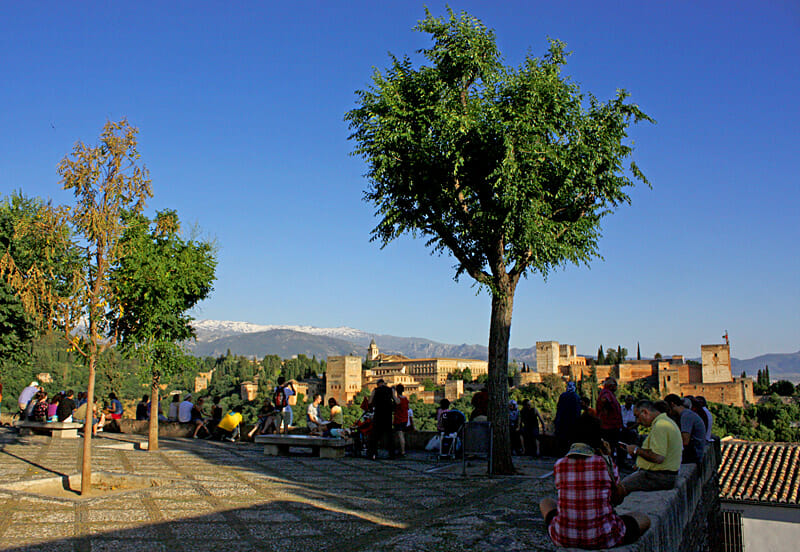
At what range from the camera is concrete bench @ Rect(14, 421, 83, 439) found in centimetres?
1514

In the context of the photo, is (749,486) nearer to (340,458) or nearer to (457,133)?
(340,458)

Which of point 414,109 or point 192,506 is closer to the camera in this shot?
point 192,506

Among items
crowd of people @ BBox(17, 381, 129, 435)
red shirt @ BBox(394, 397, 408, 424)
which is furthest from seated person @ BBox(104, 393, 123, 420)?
red shirt @ BBox(394, 397, 408, 424)

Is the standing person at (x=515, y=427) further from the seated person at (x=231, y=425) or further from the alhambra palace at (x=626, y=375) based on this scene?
the alhambra palace at (x=626, y=375)

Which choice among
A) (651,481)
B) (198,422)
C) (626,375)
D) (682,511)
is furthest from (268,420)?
(626,375)

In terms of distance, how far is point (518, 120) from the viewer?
10266 mm

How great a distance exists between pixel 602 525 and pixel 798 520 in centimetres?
1850

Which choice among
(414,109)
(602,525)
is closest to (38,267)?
(414,109)

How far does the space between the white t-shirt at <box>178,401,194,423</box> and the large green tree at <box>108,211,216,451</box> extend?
14.6ft

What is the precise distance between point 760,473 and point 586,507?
2084 cm

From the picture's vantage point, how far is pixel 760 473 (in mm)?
21203

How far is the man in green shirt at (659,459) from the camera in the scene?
637cm

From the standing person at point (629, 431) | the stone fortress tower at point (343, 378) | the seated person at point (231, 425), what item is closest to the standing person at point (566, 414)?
the standing person at point (629, 431)

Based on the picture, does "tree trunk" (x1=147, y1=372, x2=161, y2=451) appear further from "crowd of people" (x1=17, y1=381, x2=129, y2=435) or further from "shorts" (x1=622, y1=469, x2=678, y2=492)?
"shorts" (x1=622, y1=469, x2=678, y2=492)
